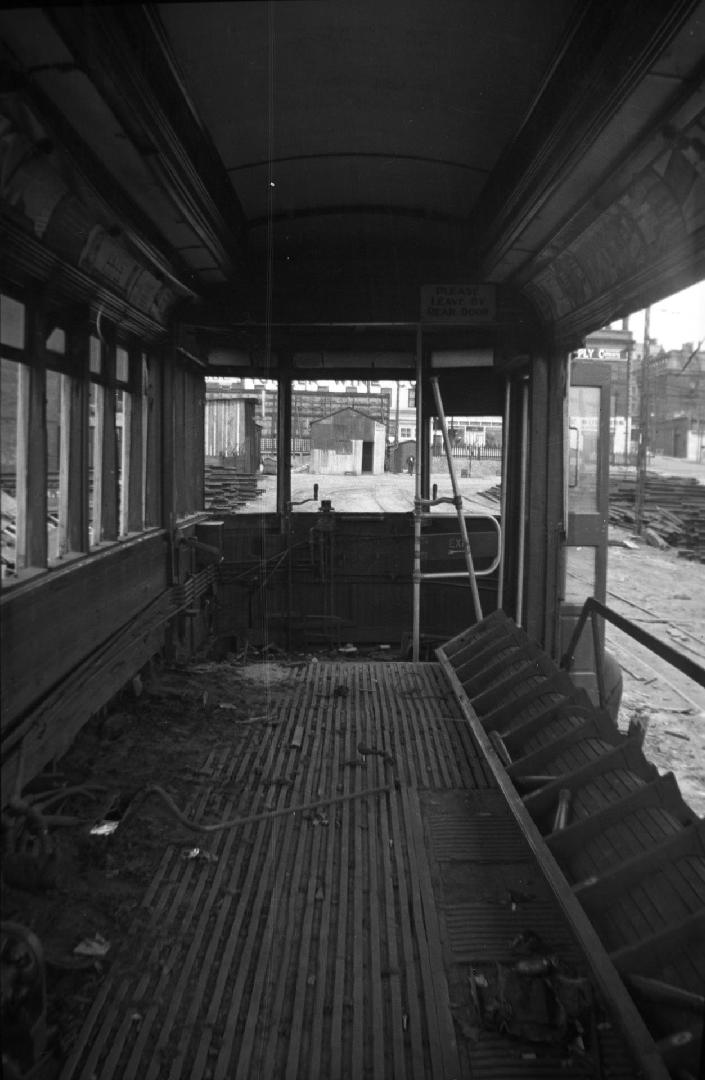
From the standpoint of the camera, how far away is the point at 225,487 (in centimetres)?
945

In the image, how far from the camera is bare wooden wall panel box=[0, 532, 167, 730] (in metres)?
4.04

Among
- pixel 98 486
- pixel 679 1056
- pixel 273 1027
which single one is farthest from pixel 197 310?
pixel 679 1056

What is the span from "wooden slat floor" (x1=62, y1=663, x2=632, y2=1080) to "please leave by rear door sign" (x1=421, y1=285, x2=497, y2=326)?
3801 millimetres

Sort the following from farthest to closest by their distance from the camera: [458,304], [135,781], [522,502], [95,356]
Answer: [522,502]
[458,304]
[95,356]
[135,781]

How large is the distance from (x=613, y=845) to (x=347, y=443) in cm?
613

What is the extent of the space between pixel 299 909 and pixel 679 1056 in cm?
160

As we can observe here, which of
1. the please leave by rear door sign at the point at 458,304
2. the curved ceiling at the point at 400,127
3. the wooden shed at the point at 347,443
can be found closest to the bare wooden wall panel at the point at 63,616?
the curved ceiling at the point at 400,127

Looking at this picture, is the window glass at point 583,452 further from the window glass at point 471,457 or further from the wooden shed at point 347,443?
the wooden shed at point 347,443

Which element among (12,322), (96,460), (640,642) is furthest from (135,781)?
(640,642)

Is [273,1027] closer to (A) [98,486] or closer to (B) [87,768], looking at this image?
(B) [87,768]

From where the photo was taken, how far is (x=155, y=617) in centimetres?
667

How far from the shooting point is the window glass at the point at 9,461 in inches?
171

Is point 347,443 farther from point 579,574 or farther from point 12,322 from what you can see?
point 12,322

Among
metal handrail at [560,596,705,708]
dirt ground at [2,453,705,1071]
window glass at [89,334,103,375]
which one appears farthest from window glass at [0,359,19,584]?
metal handrail at [560,596,705,708]
